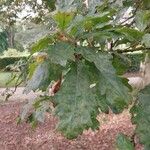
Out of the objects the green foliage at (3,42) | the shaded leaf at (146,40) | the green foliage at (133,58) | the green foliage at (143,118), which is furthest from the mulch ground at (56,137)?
the green foliage at (3,42)

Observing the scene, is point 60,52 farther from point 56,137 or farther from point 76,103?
point 56,137

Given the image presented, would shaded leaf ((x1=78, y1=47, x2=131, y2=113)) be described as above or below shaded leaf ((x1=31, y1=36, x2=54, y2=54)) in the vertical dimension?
below

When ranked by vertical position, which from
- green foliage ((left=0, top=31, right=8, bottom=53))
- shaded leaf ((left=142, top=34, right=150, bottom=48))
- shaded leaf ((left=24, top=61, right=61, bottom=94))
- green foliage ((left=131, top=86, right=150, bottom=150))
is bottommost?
green foliage ((left=0, top=31, right=8, bottom=53))

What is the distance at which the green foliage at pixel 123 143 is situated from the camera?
175cm

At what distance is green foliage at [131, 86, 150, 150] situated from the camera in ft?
5.26

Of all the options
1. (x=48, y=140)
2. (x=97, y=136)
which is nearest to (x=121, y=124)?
(x=97, y=136)

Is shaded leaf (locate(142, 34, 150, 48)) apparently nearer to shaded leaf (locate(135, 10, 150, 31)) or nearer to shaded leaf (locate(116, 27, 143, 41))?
shaded leaf (locate(116, 27, 143, 41))

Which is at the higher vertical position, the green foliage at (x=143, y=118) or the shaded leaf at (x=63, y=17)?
the shaded leaf at (x=63, y=17)

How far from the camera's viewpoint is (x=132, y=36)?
139cm

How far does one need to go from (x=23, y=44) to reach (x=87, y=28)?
209mm

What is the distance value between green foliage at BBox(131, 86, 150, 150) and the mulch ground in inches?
202

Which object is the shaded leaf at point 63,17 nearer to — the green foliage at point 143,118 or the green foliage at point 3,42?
the green foliage at point 143,118

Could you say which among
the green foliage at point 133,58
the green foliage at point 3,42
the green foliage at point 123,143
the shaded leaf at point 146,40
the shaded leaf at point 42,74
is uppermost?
the shaded leaf at point 146,40

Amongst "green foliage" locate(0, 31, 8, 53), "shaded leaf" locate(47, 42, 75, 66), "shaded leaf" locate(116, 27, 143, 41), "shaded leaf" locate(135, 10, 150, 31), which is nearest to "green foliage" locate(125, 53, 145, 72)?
"shaded leaf" locate(135, 10, 150, 31)
